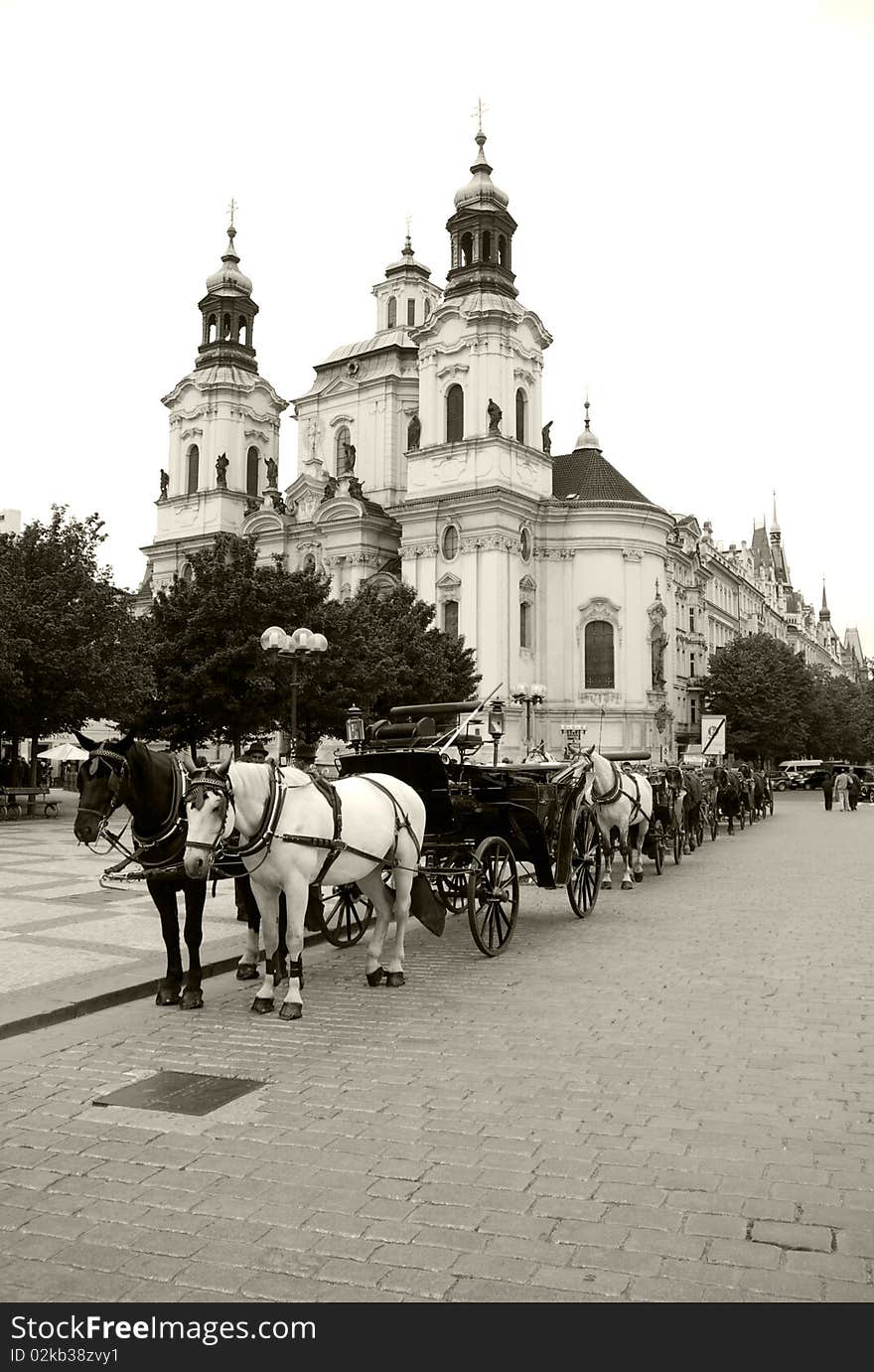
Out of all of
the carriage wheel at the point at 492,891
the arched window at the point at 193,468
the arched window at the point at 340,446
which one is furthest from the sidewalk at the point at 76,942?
the arched window at the point at 193,468

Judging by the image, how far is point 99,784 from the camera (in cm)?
773

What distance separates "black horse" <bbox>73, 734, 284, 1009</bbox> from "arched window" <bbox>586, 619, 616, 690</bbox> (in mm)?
52417

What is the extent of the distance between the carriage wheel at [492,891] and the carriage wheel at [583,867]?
1.66m

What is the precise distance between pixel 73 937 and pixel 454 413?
51805 mm

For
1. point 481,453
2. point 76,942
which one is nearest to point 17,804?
point 76,942

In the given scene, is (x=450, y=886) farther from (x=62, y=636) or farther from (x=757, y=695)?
(x=757, y=695)

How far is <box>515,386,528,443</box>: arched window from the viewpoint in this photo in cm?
5969

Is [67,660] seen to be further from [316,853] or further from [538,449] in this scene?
[538,449]

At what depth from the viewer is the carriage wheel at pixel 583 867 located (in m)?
12.7

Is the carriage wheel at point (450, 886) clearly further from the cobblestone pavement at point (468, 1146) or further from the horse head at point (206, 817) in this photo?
the horse head at point (206, 817)

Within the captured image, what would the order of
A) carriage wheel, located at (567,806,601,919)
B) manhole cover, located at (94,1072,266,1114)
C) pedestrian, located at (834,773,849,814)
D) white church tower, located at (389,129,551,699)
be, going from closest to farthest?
manhole cover, located at (94,1072,266,1114) < carriage wheel, located at (567,806,601,919) < pedestrian, located at (834,773,849,814) < white church tower, located at (389,129,551,699)

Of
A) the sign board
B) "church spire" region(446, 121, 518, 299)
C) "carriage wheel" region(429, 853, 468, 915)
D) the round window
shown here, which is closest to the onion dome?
"church spire" region(446, 121, 518, 299)

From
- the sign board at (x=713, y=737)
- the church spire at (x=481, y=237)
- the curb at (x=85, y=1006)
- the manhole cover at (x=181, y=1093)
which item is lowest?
the manhole cover at (x=181, y=1093)

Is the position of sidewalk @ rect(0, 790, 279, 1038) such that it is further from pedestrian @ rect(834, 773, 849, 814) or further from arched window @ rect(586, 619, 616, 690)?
arched window @ rect(586, 619, 616, 690)
